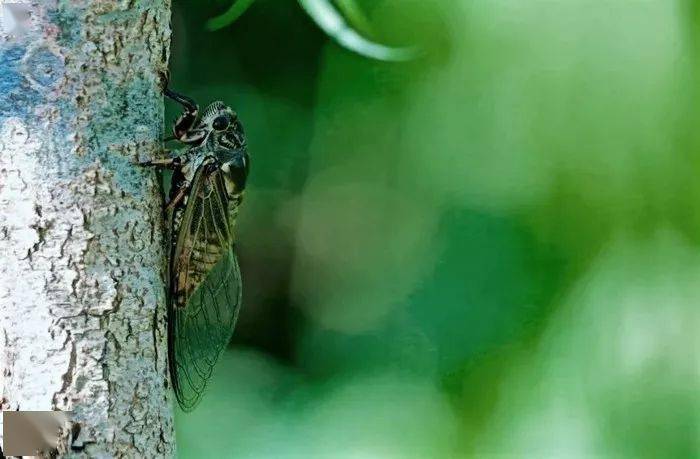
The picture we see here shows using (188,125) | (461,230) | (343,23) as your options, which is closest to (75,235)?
(188,125)

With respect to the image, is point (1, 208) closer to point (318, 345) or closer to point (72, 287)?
point (72, 287)

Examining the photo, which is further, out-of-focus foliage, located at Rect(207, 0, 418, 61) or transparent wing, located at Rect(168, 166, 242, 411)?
out-of-focus foliage, located at Rect(207, 0, 418, 61)

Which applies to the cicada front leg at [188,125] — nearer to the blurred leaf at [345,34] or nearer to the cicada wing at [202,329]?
the cicada wing at [202,329]

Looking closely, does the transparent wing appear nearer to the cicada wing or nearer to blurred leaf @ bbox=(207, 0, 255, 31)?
the cicada wing

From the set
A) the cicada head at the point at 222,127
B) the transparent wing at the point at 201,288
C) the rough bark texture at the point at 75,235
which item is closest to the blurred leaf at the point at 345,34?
the cicada head at the point at 222,127

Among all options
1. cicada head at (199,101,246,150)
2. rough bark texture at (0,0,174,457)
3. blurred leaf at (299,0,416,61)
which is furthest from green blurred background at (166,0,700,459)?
rough bark texture at (0,0,174,457)

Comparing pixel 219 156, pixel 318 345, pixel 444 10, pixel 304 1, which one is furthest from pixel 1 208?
pixel 444 10

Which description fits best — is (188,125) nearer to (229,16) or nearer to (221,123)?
(221,123)
